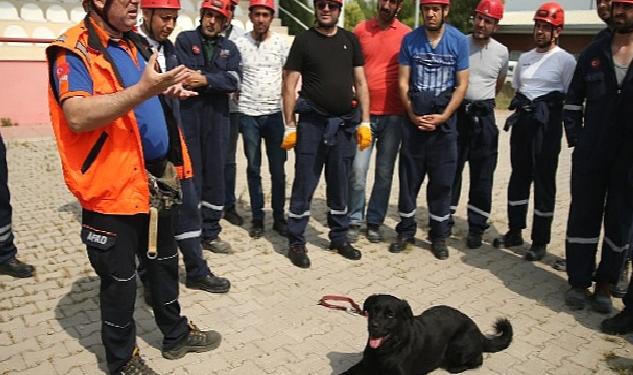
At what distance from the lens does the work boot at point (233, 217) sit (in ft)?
19.1

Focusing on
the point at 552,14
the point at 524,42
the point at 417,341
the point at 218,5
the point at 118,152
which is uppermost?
the point at 218,5

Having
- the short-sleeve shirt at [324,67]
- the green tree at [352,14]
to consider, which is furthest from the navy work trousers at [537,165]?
the green tree at [352,14]

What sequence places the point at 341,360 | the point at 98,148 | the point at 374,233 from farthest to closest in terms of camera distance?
the point at 374,233, the point at 341,360, the point at 98,148

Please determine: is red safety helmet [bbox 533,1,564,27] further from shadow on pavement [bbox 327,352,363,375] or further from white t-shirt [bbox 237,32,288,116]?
shadow on pavement [bbox 327,352,363,375]

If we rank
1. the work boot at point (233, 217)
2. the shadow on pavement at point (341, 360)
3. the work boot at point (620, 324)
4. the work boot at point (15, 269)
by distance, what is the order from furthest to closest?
the work boot at point (233, 217) < the work boot at point (15, 269) < the work boot at point (620, 324) < the shadow on pavement at point (341, 360)

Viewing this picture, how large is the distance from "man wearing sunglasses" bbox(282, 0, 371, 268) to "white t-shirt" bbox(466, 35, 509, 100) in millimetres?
1036

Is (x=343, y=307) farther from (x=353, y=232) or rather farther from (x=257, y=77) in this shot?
(x=257, y=77)

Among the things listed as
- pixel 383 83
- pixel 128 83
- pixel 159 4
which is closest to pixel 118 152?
pixel 128 83

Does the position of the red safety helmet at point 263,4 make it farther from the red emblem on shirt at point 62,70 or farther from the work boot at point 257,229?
the red emblem on shirt at point 62,70

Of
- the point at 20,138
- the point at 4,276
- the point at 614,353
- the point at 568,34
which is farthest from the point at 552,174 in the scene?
the point at 568,34

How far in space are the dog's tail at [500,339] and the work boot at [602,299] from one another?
1050mm

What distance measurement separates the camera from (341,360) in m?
3.32

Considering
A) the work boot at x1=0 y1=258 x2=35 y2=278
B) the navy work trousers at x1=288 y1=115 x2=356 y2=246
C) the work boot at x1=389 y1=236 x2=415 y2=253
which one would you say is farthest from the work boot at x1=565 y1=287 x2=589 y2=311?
the work boot at x1=0 y1=258 x2=35 y2=278

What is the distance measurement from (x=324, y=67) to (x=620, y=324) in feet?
9.70
